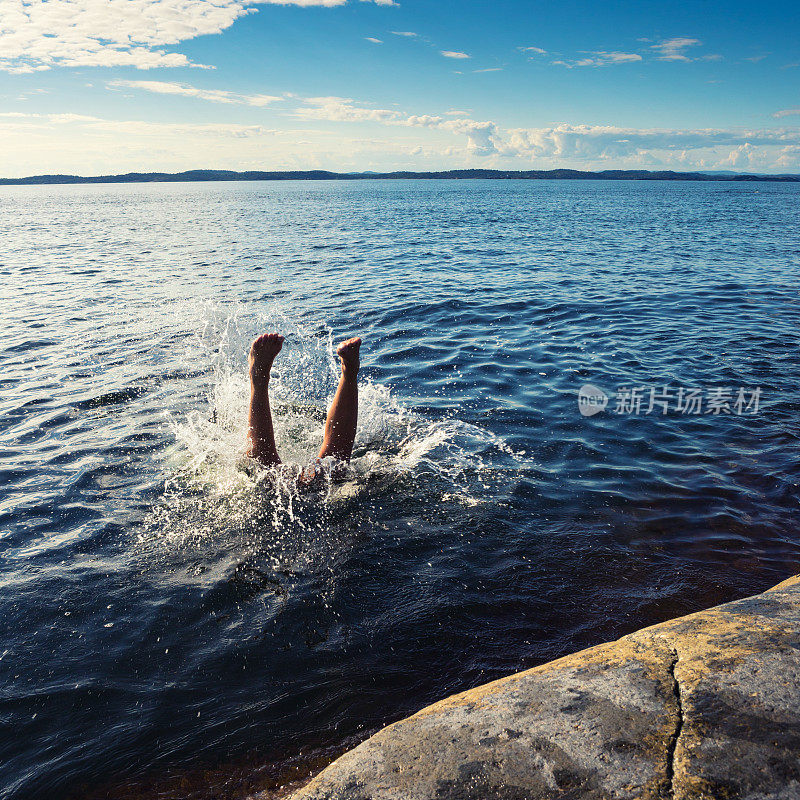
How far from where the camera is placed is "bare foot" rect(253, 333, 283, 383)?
615 cm

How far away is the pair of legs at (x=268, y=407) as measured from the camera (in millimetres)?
6191

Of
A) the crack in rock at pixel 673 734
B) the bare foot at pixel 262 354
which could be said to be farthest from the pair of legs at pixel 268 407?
the crack in rock at pixel 673 734

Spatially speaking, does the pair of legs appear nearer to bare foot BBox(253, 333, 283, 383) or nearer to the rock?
bare foot BBox(253, 333, 283, 383)

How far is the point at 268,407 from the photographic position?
624 centimetres

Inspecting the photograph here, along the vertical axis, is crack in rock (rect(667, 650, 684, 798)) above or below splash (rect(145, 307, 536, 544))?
above

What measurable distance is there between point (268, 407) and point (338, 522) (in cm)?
157

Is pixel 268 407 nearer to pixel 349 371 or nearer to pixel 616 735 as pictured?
pixel 349 371

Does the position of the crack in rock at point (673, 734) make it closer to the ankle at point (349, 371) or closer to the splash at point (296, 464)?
the splash at point (296, 464)

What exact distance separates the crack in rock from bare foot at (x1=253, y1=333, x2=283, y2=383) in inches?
187

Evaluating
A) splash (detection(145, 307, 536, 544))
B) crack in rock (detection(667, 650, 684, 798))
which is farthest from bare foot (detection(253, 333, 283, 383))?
crack in rock (detection(667, 650, 684, 798))

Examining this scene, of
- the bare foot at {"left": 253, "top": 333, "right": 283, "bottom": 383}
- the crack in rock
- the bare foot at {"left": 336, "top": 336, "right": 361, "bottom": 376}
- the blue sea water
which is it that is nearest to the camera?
the crack in rock

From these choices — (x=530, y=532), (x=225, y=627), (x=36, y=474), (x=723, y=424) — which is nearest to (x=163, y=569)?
(x=225, y=627)

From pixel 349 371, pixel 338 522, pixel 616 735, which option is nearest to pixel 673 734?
pixel 616 735

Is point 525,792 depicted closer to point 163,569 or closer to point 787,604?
point 787,604
